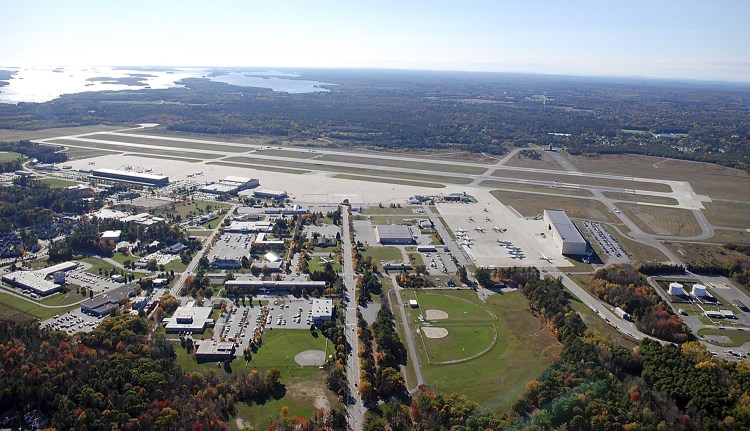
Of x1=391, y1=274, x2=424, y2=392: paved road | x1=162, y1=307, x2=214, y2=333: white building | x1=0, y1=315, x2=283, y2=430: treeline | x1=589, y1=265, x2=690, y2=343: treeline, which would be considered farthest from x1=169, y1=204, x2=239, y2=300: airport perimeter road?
x1=589, y1=265, x2=690, y2=343: treeline

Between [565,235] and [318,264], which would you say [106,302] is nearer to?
[318,264]

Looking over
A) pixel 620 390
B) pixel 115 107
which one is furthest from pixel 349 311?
pixel 115 107

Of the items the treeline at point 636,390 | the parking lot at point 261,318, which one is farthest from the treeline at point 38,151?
the treeline at point 636,390

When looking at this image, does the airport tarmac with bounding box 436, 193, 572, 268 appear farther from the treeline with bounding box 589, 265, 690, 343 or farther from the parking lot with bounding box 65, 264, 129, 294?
the parking lot with bounding box 65, 264, 129, 294

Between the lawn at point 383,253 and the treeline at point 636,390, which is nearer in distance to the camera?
the treeline at point 636,390

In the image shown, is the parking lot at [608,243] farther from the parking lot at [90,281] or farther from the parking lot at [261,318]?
the parking lot at [90,281]

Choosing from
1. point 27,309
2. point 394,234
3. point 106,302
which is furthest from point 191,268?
point 394,234
